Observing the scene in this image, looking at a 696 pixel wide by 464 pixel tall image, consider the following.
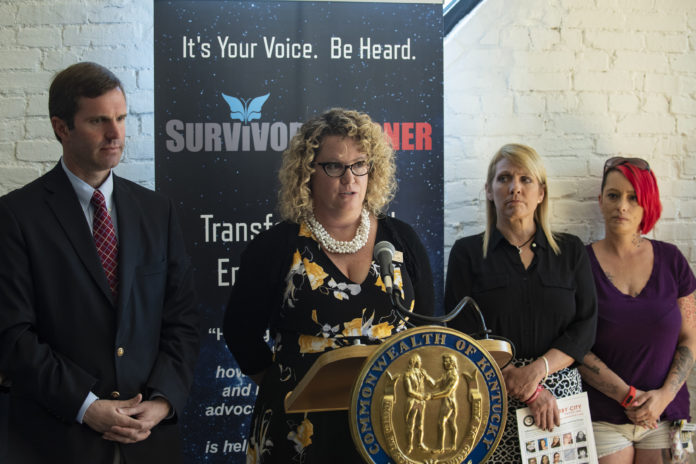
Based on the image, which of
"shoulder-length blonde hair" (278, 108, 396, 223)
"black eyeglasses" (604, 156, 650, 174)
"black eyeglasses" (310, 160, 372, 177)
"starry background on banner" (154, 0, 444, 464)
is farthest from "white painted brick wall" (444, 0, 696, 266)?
"black eyeglasses" (310, 160, 372, 177)

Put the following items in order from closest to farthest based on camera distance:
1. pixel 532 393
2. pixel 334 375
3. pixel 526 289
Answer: pixel 334 375 < pixel 532 393 < pixel 526 289

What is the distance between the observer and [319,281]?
194 centimetres

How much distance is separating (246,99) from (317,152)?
78 cm

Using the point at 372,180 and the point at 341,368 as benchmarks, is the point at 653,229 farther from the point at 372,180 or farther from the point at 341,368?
the point at 341,368

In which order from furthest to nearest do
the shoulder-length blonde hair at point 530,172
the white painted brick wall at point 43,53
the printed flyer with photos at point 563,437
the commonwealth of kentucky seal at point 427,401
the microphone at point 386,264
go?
1. the white painted brick wall at point 43,53
2. the shoulder-length blonde hair at point 530,172
3. the printed flyer with photos at point 563,437
4. the microphone at point 386,264
5. the commonwealth of kentucky seal at point 427,401

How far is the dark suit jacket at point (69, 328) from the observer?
5.88 feet

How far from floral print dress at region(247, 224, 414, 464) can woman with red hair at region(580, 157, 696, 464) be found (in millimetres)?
1181

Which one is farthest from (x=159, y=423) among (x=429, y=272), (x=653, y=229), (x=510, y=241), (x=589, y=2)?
(x=589, y=2)

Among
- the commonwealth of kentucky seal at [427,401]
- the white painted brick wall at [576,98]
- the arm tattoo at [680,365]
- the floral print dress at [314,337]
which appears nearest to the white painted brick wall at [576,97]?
the white painted brick wall at [576,98]

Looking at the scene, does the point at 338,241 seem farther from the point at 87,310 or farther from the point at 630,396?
the point at 630,396

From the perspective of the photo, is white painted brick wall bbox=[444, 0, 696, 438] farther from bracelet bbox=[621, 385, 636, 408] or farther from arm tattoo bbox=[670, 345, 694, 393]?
bracelet bbox=[621, 385, 636, 408]

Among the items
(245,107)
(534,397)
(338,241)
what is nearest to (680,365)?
(534,397)

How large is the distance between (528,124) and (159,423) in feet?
6.97

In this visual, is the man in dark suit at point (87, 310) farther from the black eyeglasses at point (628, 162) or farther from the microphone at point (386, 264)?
the black eyeglasses at point (628, 162)
